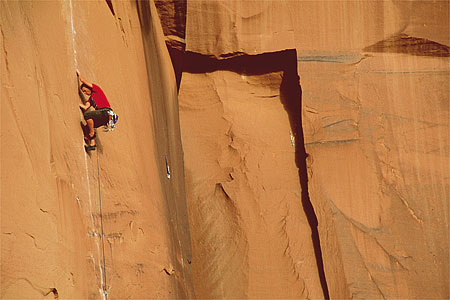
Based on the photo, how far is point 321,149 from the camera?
8961 millimetres

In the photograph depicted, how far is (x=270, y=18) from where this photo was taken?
922 cm

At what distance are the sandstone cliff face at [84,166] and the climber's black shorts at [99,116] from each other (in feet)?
0.30

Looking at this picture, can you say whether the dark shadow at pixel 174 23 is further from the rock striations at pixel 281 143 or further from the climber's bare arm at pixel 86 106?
the climber's bare arm at pixel 86 106

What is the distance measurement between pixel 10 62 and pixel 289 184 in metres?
4.64

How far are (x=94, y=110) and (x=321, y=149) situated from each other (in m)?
3.58

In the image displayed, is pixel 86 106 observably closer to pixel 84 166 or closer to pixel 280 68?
pixel 84 166

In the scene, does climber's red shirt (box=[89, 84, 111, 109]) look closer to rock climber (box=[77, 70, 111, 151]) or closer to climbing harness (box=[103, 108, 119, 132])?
rock climber (box=[77, 70, 111, 151])

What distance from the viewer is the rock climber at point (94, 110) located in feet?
19.6

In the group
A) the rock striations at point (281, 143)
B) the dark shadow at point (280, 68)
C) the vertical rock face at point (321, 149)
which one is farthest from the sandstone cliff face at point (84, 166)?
the dark shadow at point (280, 68)

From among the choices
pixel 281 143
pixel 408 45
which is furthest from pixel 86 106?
pixel 408 45

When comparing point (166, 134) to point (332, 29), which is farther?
point (332, 29)

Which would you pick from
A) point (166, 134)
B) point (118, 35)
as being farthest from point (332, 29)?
point (118, 35)

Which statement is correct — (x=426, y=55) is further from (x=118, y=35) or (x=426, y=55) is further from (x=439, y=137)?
(x=118, y=35)

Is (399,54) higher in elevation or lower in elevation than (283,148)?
higher
